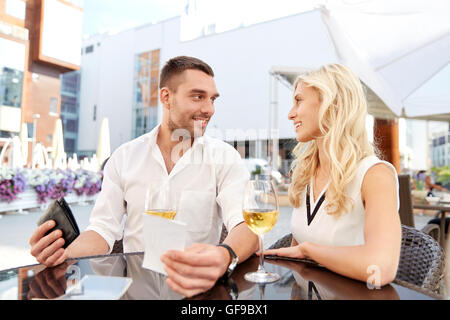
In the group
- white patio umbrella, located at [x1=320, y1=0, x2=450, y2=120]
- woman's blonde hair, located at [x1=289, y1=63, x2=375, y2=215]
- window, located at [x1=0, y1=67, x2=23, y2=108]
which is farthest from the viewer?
window, located at [x1=0, y1=67, x2=23, y2=108]

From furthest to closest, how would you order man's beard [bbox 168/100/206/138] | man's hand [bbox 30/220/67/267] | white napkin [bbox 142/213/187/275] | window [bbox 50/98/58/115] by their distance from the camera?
window [bbox 50/98/58/115] → man's beard [bbox 168/100/206/138] → man's hand [bbox 30/220/67/267] → white napkin [bbox 142/213/187/275]

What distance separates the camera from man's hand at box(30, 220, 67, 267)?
2.78 feet

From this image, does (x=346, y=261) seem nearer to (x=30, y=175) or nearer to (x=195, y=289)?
(x=195, y=289)

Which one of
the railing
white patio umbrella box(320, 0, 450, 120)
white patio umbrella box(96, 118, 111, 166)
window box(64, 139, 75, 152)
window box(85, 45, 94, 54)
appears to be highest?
window box(85, 45, 94, 54)

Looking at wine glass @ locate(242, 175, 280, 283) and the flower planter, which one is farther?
the flower planter

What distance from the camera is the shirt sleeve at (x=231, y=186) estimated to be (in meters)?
1.28

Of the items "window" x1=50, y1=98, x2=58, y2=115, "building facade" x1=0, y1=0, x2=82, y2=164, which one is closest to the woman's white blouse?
"building facade" x1=0, y1=0, x2=82, y2=164

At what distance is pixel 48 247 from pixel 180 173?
2.06 ft

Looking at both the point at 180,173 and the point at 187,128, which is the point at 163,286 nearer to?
the point at 180,173

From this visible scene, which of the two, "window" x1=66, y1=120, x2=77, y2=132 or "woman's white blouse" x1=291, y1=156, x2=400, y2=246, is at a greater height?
"window" x1=66, y1=120, x2=77, y2=132

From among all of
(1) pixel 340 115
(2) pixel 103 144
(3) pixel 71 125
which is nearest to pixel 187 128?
(1) pixel 340 115

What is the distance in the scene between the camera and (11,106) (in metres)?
13.0

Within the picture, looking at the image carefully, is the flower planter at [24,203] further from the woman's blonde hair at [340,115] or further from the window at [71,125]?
the window at [71,125]

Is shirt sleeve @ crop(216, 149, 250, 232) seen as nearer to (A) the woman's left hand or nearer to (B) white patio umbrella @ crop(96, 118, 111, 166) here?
(A) the woman's left hand
